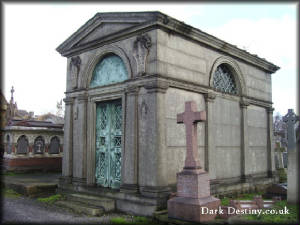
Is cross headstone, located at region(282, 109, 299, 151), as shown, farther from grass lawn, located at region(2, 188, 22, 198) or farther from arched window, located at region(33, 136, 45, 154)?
arched window, located at region(33, 136, 45, 154)

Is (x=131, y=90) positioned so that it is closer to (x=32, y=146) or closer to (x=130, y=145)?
(x=130, y=145)

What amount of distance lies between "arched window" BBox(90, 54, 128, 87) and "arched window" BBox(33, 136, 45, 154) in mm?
7271

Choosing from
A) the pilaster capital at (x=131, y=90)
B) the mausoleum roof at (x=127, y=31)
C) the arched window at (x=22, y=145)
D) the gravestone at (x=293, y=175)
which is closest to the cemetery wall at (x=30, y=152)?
the arched window at (x=22, y=145)

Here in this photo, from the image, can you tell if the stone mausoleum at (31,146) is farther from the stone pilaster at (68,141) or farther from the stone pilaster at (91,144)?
the stone pilaster at (91,144)

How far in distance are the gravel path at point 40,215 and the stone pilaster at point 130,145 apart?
0.86 metres

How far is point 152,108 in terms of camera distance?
7.92 meters

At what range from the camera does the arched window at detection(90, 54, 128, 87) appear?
30.4 feet

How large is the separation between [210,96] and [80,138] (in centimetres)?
446

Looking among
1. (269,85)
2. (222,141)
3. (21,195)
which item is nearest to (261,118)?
(269,85)

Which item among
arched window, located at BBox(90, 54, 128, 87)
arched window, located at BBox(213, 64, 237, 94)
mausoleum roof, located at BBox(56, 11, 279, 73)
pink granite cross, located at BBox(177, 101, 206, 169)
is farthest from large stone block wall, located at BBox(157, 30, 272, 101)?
Answer: pink granite cross, located at BBox(177, 101, 206, 169)

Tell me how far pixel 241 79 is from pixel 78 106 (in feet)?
19.5

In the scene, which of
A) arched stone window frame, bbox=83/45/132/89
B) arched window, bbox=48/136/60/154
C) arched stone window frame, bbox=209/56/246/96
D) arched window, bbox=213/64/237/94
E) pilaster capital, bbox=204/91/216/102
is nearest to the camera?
arched stone window frame, bbox=83/45/132/89

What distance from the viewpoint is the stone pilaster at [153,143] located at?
7.68 m

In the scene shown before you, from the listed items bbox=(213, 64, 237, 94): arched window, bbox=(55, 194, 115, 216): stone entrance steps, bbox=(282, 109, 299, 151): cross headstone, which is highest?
bbox=(213, 64, 237, 94): arched window
